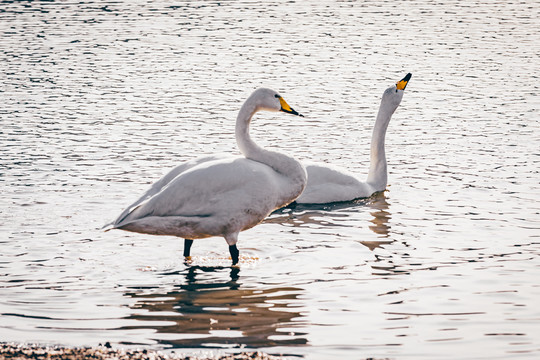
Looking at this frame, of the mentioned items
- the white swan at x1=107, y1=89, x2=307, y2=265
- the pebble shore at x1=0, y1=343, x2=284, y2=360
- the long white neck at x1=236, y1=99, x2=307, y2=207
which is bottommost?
the pebble shore at x1=0, y1=343, x2=284, y2=360

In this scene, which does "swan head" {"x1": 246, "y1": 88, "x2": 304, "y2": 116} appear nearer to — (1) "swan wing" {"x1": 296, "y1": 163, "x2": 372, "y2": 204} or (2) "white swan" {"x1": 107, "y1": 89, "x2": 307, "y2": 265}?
(2) "white swan" {"x1": 107, "y1": 89, "x2": 307, "y2": 265}

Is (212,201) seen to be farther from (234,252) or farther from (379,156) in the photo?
(379,156)

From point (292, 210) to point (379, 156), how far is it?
1917 mm

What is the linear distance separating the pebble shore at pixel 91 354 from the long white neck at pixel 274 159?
3.10 meters

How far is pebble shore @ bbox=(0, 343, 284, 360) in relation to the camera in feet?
21.6

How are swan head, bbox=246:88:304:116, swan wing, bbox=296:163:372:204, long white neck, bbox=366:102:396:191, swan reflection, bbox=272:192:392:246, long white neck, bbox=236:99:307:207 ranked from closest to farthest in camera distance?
1. long white neck, bbox=236:99:307:207
2. swan head, bbox=246:88:304:116
3. swan reflection, bbox=272:192:392:246
4. swan wing, bbox=296:163:372:204
5. long white neck, bbox=366:102:396:191

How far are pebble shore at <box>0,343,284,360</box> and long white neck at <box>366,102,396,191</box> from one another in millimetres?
6831

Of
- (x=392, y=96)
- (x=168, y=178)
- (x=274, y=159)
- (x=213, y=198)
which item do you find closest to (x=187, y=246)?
(x=168, y=178)

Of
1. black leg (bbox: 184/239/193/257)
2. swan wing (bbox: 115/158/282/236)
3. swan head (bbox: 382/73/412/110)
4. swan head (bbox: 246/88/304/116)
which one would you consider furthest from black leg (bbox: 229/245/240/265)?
swan head (bbox: 382/73/412/110)

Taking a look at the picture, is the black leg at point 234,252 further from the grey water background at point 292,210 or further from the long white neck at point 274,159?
the long white neck at point 274,159

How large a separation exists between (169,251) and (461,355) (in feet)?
14.2

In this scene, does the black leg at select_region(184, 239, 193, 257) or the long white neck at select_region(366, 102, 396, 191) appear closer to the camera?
the black leg at select_region(184, 239, 193, 257)

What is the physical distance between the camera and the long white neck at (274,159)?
9.73 metres

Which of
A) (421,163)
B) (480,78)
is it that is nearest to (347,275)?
(421,163)
